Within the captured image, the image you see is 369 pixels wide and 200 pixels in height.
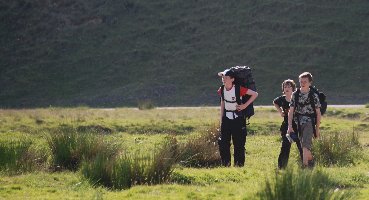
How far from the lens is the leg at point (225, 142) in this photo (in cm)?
1262

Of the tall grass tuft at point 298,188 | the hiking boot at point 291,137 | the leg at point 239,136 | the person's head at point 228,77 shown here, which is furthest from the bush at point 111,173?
the tall grass tuft at point 298,188

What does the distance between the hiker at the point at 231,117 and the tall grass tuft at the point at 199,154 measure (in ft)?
1.78

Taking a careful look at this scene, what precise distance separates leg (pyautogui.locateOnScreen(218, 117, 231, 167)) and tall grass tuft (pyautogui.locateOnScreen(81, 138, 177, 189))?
6.51 ft

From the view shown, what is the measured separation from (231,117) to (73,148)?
3.11 metres

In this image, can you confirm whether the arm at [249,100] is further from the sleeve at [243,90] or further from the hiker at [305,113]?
the hiker at [305,113]

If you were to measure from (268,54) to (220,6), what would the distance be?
10.4 m

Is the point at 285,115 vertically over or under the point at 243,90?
under

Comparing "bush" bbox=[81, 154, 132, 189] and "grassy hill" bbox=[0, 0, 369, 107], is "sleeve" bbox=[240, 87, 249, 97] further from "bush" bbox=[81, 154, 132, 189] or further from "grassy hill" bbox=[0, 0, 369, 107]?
"grassy hill" bbox=[0, 0, 369, 107]

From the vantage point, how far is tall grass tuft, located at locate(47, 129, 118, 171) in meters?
12.2

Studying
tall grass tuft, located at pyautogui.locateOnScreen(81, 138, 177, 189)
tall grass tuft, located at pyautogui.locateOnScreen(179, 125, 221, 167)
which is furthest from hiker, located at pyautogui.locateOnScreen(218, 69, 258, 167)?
tall grass tuft, located at pyautogui.locateOnScreen(81, 138, 177, 189)

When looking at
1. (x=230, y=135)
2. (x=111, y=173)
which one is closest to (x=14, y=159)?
(x=111, y=173)

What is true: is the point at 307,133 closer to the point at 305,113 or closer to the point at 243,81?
the point at 305,113

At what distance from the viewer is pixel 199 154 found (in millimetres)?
13109

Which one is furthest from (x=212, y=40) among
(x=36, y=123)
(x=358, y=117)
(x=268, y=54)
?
(x=36, y=123)
